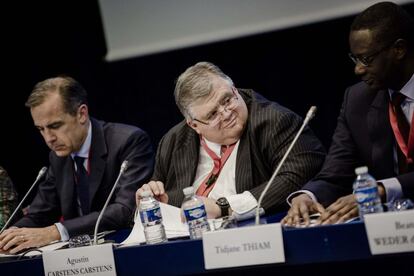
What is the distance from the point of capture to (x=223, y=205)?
262cm

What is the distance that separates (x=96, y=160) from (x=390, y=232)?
207 cm

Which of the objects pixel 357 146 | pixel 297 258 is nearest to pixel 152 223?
pixel 297 258

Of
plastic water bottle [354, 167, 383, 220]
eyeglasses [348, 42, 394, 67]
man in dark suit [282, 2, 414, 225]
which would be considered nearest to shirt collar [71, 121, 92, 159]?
man in dark suit [282, 2, 414, 225]

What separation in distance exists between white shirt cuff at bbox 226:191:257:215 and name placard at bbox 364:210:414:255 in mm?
897

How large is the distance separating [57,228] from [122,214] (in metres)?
0.33

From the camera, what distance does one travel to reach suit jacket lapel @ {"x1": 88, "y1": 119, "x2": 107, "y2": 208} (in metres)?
3.41

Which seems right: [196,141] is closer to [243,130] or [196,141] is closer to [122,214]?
[243,130]

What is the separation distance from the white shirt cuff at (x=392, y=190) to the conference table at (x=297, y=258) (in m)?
0.23

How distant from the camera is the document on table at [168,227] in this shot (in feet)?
7.61

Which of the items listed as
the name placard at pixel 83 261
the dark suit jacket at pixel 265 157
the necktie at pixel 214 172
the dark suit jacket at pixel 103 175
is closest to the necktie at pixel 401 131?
the dark suit jacket at pixel 265 157

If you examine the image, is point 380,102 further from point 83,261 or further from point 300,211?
point 83,261

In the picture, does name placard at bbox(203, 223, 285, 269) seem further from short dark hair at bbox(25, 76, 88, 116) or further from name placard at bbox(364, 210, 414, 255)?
short dark hair at bbox(25, 76, 88, 116)

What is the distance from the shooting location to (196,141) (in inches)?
122

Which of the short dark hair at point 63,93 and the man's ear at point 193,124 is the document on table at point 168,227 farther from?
the short dark hair at point 63,93
